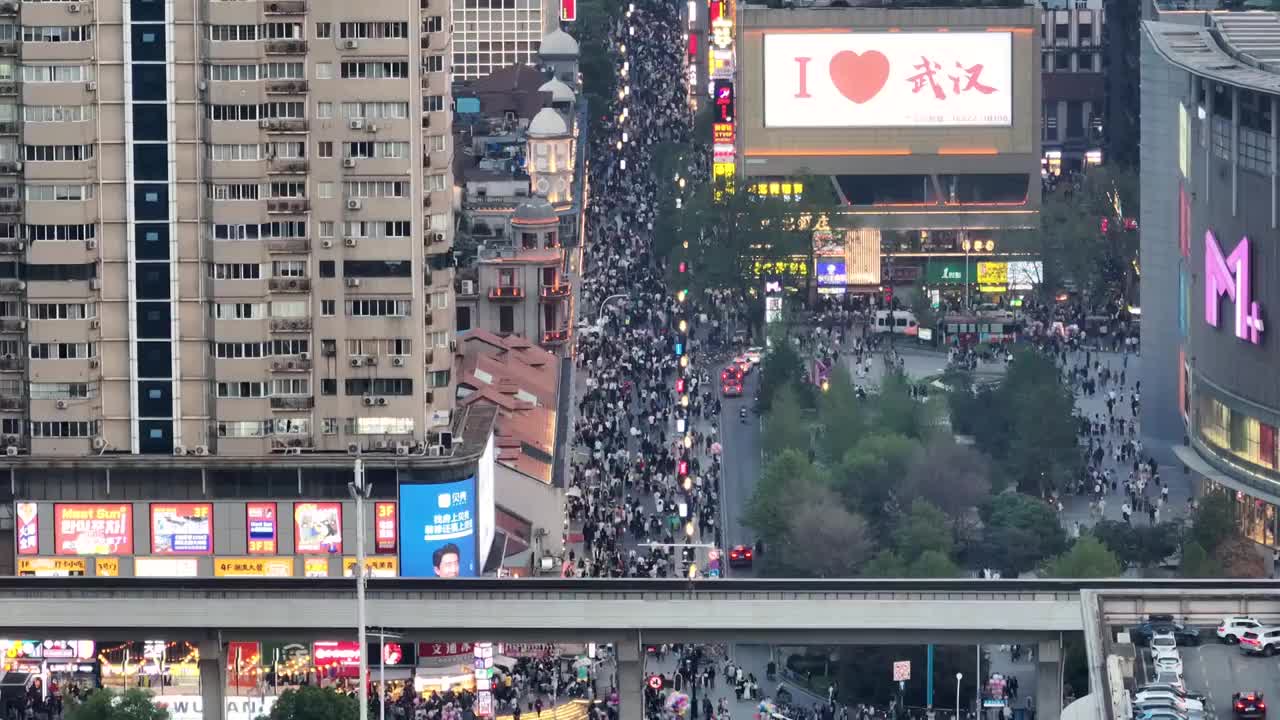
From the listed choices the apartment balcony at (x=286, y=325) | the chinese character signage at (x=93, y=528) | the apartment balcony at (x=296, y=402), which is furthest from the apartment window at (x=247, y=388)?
the chinese character signage at (x=93, y=528)

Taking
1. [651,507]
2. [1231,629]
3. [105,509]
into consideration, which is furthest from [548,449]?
[1231,629]

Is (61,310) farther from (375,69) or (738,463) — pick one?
(738,463)

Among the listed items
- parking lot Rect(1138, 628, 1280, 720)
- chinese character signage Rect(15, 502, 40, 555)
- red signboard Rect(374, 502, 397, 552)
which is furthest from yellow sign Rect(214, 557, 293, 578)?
parking lot Rect(1138, 628, 1280, 720)

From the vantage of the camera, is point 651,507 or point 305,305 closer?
point 305,305

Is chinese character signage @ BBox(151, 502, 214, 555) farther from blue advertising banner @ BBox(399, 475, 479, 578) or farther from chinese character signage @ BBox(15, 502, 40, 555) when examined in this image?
blue advertising banner @ BBox(399, 475, 479, 578)

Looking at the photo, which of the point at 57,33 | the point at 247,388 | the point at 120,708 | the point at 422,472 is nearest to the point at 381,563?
the point at 422,472

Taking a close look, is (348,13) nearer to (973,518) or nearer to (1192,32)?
(973,518)
